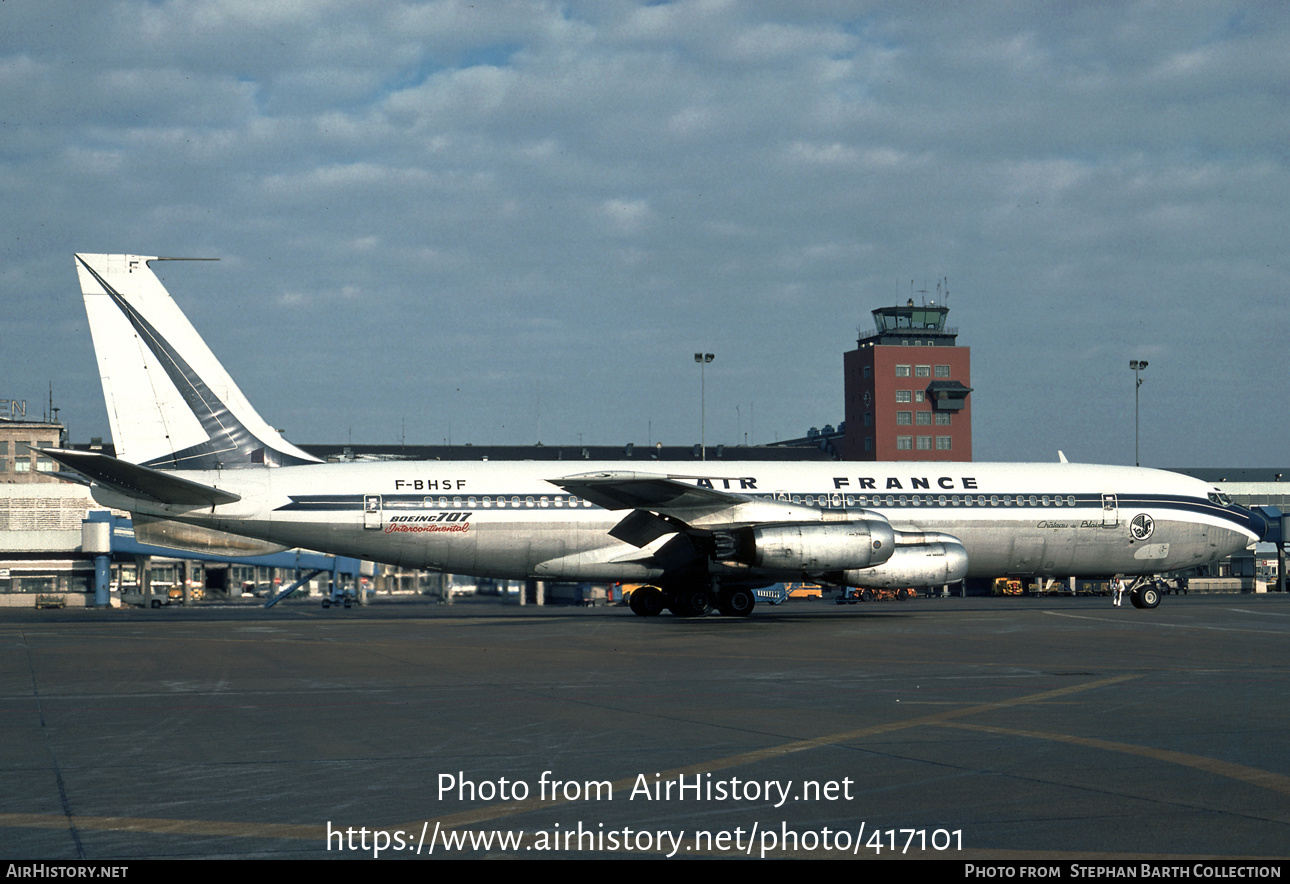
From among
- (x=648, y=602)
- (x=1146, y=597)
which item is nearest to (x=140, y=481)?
(x=648, y=602)

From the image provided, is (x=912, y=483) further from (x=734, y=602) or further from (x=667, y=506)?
(x=667, y=506)

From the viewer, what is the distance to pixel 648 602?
37.5m

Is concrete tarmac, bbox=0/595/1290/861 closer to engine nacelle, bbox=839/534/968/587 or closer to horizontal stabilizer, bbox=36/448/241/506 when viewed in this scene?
horizontal stabilizer, bbox=36/448/241/506

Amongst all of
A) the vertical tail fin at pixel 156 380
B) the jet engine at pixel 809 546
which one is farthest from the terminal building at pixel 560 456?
the jet engine at pixel 809 546

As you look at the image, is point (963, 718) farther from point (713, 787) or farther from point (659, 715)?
point (713, 787)

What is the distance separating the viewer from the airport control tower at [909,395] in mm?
127562

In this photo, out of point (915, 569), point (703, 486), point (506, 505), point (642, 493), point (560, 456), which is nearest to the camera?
point (642, 493)

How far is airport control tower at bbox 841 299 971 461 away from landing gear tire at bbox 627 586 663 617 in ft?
300

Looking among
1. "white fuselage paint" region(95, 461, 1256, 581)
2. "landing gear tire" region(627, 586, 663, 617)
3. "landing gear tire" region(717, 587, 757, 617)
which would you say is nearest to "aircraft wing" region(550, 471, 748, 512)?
"white fuselage paint" region(95, 461, 1256, 581)

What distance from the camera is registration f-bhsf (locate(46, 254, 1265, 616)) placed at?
108ft

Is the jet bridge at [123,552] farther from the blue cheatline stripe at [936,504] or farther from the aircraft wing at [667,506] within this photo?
the aircraft wing at [667,506]

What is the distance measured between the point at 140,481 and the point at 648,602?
15788mm

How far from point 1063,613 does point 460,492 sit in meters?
19.8
